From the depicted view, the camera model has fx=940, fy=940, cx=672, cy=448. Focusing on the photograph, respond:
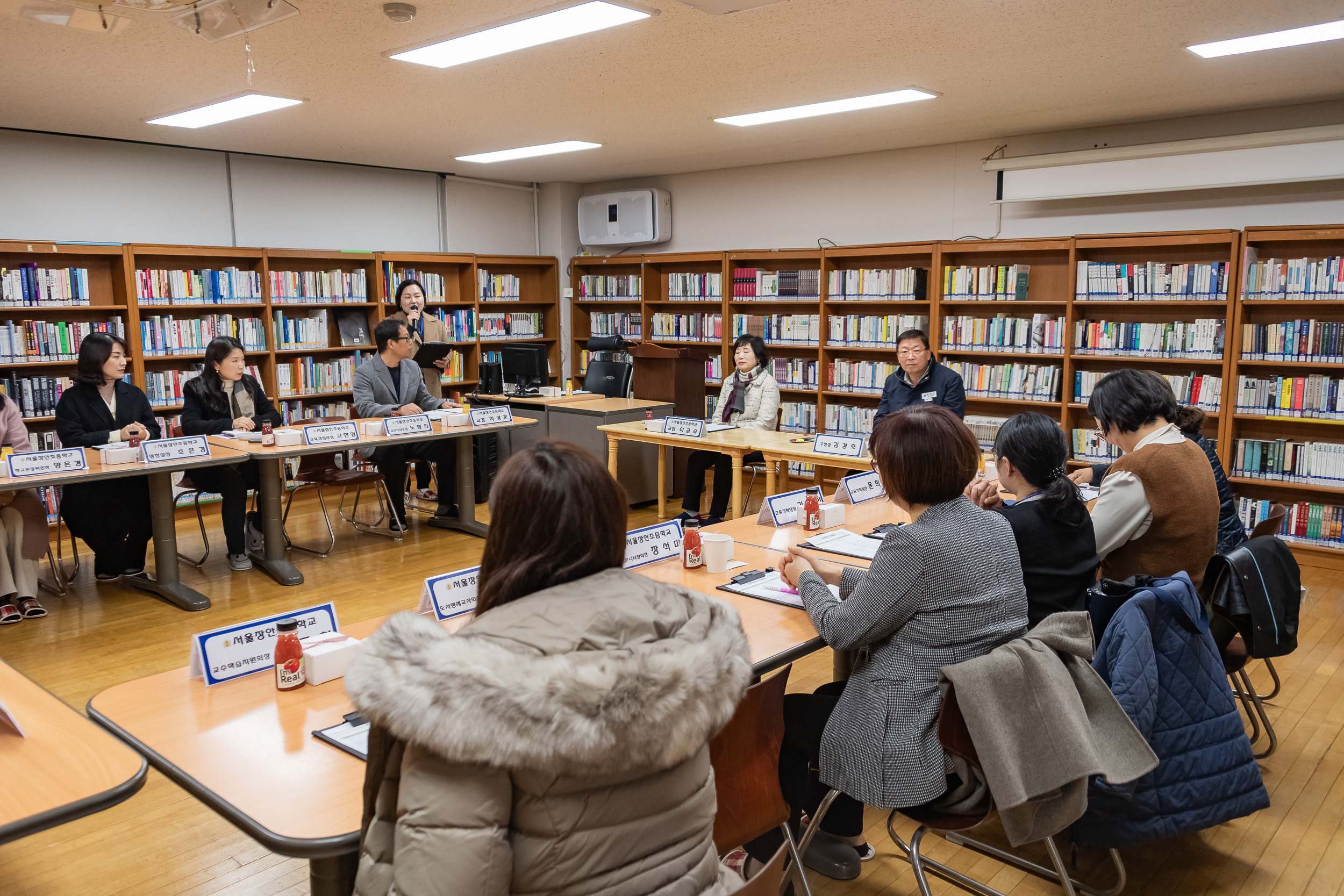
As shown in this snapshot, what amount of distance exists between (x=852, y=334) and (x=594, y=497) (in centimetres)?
634

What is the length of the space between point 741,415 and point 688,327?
2.13 m

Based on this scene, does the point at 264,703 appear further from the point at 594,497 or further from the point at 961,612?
the point at 961,612

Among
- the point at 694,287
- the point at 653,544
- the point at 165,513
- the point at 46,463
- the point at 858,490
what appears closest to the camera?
the point at 653,544

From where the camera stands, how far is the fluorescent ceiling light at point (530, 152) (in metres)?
6.80

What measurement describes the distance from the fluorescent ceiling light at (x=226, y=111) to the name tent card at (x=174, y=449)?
6.15 feet

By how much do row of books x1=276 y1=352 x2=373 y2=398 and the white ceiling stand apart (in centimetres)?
166

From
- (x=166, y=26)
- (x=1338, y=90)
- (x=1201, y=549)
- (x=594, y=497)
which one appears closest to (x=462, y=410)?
(x=166, y=26)

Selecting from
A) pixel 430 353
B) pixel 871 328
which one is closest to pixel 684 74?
pixel 430 353

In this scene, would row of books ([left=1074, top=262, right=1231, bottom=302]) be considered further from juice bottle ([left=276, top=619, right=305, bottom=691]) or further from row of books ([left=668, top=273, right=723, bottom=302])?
juice bottle ([left=276, top=619, right=305, bottom=691])

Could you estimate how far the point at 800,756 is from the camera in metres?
2.27

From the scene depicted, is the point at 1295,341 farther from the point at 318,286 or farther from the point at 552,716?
the point at 318,286

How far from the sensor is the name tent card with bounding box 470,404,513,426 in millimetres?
6020

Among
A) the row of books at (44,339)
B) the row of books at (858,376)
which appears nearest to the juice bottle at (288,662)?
the row of books at (44,339)

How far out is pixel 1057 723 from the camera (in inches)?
76.7
